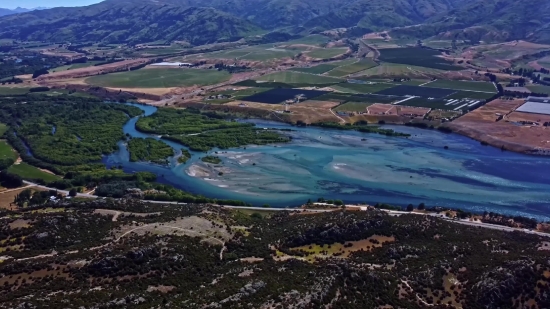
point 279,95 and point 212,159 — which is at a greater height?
point 279,95

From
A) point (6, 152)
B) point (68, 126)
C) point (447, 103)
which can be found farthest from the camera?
point (447, 103)

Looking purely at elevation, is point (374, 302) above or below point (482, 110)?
below

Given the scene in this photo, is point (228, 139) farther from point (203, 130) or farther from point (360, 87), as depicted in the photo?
point (360, 87)

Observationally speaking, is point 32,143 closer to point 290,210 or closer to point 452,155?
point 290,210

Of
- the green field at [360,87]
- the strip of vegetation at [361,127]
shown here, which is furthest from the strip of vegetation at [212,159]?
the green field at [360,87]

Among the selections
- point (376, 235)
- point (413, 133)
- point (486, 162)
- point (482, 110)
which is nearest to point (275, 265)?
point (376, 235)

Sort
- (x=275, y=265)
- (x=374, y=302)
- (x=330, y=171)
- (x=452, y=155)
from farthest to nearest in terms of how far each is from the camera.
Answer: (x=452, y=155) < (x=330, y=171) < (x=275, y=265) < (x=374, y=302)

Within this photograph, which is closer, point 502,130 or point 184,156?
point 184,156

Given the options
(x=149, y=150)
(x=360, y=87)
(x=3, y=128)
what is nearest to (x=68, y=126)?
(x=3, y=128)

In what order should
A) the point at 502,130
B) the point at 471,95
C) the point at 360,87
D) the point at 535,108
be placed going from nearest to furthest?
the point at 502,130 → the point at 535,108 → the point at 471,95 → the point at 360,87
